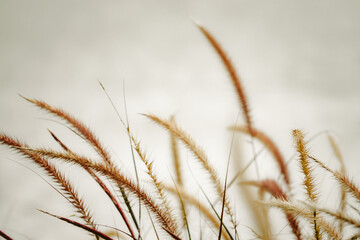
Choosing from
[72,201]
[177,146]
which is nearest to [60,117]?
[72,201]

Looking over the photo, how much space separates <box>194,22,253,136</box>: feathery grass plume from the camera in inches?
44.8

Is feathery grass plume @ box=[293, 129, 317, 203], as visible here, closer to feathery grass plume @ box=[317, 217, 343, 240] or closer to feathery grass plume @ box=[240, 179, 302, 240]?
feathery grass plume @ box=[317, 217, 343, 240]

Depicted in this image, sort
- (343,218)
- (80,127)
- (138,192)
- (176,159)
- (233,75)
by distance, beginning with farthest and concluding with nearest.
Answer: (233,75), (176,159), (80,127), (138,192), (343,218)

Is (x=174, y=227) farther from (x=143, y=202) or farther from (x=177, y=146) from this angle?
(x=177, y=146)

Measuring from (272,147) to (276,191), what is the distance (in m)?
0.30

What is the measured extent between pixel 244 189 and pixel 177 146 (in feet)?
1.23

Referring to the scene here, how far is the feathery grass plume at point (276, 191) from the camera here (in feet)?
2.56

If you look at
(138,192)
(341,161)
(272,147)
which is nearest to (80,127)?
(138,192)

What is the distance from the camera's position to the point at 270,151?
3.55 ft

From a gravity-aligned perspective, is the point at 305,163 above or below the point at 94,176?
above

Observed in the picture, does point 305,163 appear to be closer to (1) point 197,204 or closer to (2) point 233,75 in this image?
(1) point 197,204

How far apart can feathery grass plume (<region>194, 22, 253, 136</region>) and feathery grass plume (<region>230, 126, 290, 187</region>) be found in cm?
3

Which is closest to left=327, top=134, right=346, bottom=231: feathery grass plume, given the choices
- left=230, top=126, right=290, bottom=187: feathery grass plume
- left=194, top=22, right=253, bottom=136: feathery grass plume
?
left=230, top=126, right=290, bottom=187: feathery grass plume

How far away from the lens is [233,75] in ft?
3.91
